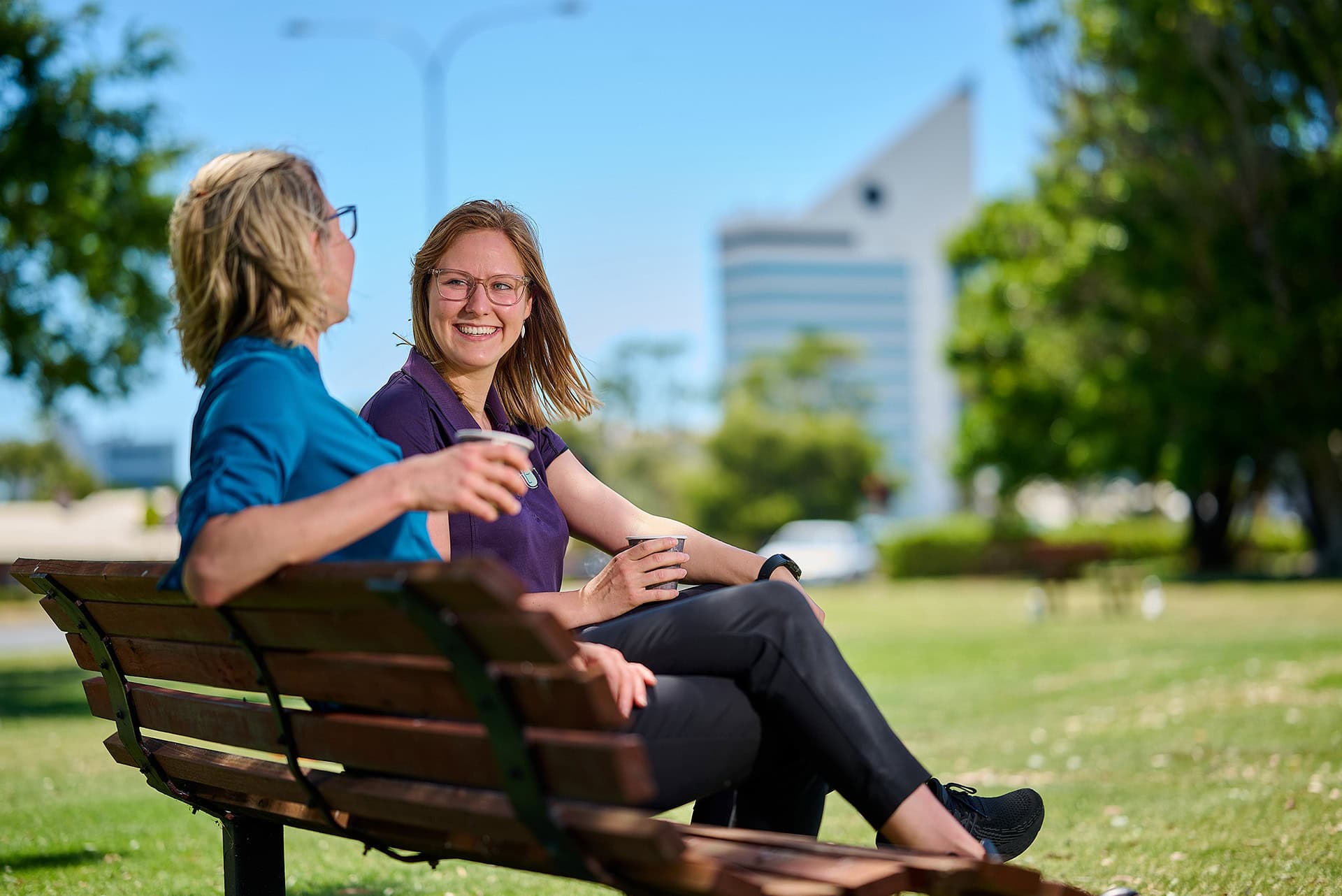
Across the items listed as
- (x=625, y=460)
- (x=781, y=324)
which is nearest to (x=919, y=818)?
(x=625, y=460)

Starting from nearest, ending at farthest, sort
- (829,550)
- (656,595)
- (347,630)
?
(347,630), (656,595), (829,550)

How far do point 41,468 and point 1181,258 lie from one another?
6098 cm

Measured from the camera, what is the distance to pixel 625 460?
9162 cm

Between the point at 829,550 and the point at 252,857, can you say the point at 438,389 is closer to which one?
the point at 252,857

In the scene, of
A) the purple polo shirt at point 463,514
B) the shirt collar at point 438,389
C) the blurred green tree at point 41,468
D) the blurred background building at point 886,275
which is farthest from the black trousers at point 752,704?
the blurred background building at point 886,275

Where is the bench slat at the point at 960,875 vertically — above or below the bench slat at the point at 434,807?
below

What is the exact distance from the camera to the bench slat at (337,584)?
1976 millimetres

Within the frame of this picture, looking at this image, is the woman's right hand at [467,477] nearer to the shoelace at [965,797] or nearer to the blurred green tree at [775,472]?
the shoelace at [965,797]

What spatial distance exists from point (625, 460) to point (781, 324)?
7088cm

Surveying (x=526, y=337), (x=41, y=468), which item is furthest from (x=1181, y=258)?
(x=41, y=468)

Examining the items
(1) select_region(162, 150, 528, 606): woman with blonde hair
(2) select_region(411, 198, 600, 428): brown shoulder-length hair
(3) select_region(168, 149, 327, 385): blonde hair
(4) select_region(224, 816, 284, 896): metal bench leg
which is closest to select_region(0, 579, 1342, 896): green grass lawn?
(4) select_region(224, 816, 284, 896): metal bench leg

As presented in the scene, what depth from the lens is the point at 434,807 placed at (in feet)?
7.77

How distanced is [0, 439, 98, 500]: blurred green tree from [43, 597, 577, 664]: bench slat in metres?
73.6

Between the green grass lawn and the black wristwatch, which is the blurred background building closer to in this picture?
the green grass lawn
